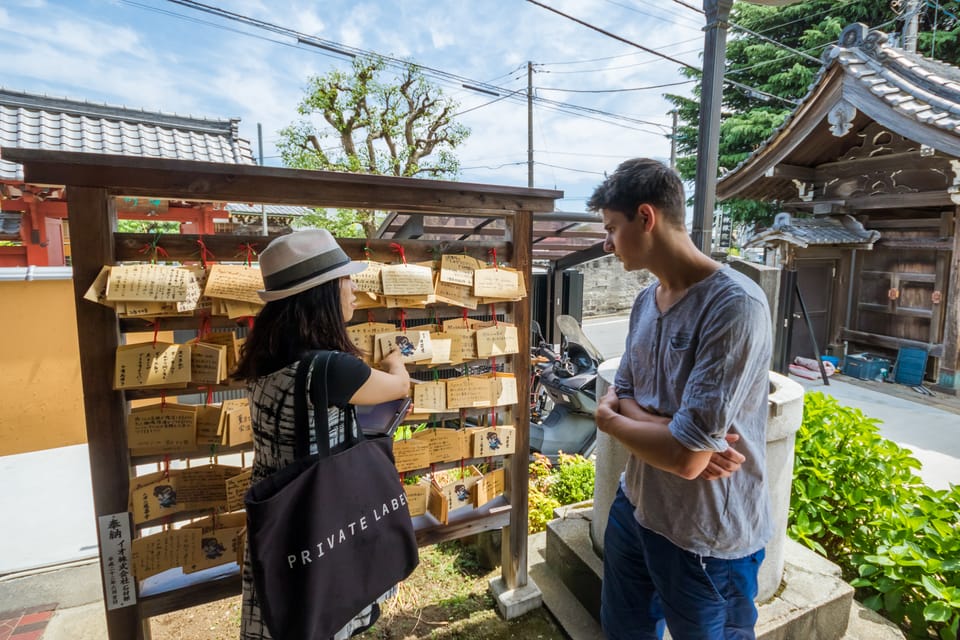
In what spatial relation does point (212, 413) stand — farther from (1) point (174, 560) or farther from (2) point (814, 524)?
(2) point (814, 524)

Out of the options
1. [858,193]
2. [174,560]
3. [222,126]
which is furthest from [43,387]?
[858,193]

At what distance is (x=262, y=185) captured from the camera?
190 cm

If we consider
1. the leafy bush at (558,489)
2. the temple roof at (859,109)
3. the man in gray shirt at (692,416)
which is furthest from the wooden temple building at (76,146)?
the temple roof at (859,109)

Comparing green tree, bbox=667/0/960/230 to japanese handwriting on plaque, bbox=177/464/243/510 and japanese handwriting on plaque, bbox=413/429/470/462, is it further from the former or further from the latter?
japanese handwriting on plaque, bbox=177/464/243/510

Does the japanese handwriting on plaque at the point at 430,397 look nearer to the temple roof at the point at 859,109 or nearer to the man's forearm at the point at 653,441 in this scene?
the man's forearm at the point at 653,441

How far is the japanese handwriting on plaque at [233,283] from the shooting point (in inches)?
71.8

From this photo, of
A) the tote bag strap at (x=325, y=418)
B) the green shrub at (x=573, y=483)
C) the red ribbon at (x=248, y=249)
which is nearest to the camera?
the tote bag strap at (x=325, y=418)

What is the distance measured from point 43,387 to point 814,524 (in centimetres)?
729

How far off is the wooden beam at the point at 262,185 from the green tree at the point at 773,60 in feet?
42.9

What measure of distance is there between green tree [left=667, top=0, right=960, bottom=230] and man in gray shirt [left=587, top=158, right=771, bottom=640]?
534 inches

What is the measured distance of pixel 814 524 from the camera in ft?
9.30

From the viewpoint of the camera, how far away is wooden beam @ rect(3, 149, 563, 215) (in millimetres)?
1646

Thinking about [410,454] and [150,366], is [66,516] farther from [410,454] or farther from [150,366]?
[410,454]

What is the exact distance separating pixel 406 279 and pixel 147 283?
96cm
